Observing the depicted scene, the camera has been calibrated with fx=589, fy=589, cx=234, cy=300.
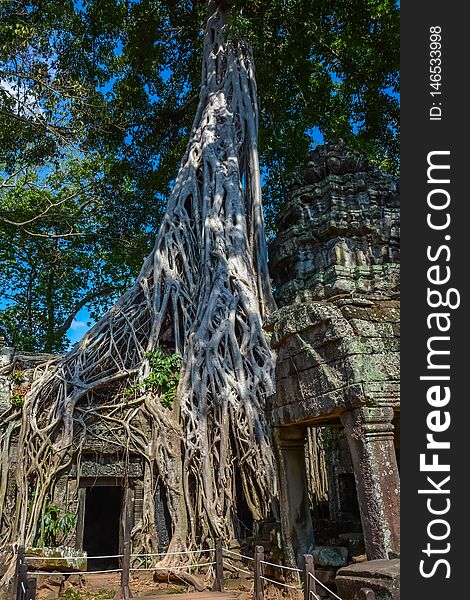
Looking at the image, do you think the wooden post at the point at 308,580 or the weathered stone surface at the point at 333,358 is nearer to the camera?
the wooden post at the point at 308,580

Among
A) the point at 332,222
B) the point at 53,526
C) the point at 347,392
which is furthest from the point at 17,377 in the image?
the point at 347,392

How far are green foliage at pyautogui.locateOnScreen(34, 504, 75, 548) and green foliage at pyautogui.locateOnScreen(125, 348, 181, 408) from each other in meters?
1.81

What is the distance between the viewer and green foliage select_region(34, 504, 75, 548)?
7.30 m

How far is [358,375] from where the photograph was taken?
407cm

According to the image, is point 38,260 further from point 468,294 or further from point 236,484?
point 468,294

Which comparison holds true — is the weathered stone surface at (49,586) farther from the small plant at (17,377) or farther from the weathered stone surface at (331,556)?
the weathered stone surface at (331,556)

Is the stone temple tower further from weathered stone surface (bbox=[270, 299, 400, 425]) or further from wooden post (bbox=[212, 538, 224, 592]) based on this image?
wooden post (bbox=[212, 538, 224, 592])

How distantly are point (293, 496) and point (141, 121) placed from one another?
37.0 feet

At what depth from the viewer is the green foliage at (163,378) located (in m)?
8.35

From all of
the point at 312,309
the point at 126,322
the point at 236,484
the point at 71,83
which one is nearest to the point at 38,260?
the point at 126,322

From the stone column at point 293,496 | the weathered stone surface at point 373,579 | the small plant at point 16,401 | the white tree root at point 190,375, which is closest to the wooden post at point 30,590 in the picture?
the weathered stone surface at point 373,579

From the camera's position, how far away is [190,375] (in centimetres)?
814

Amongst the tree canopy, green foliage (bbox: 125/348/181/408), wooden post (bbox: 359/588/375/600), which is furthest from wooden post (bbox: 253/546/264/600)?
the tree canopy

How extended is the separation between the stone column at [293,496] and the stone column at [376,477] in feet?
3.35
